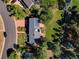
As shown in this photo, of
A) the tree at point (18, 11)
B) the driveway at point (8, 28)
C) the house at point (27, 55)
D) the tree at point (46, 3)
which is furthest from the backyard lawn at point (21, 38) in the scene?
the tree at point (46, 3)

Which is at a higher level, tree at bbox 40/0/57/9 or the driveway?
tree at bbox 40/0/57/9

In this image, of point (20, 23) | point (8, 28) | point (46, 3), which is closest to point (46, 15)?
point (46, 3)

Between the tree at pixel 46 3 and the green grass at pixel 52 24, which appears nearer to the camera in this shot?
the tree at pixel 46 3

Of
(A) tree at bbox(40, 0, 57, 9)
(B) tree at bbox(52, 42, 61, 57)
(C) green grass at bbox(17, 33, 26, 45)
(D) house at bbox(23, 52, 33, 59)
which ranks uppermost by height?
(A) tree at bbox(40, 0, 57, 9)

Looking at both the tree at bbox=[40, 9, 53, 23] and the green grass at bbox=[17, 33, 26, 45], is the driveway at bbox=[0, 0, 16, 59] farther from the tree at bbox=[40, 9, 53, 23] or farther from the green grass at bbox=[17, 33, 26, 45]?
the tree at bbox=[40, 9, 53, 23]

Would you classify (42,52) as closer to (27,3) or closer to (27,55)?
(27,55)

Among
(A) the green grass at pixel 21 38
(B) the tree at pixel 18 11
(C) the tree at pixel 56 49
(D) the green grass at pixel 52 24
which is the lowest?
(C) the tree at pixel 56 49

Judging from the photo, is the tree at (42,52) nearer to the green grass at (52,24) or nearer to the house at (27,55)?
the house at (27,55)

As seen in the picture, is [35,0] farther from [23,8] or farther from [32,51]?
[32,51]

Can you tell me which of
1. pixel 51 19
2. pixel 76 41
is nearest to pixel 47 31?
pixel 51 19

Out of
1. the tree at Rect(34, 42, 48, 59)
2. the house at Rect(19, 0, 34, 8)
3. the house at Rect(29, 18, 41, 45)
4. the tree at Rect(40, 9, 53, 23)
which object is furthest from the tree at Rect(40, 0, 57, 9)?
the tree at Rect(34, 42, 48, 59)

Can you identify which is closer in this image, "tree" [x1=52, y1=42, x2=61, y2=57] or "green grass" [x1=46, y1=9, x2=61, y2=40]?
"tree" [x1=52, y1=42, x2=61, y2=57]
